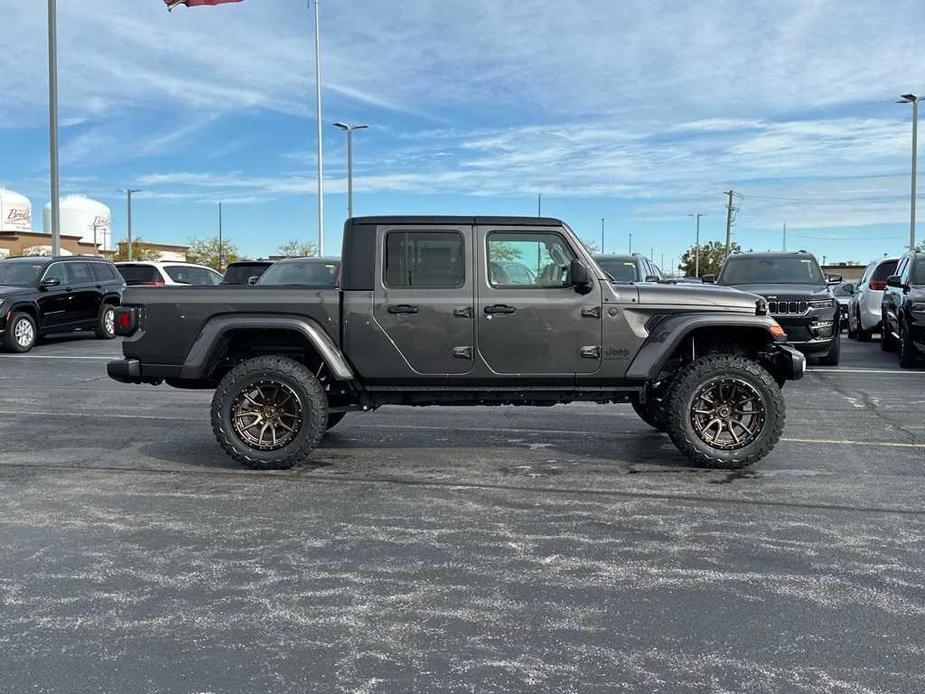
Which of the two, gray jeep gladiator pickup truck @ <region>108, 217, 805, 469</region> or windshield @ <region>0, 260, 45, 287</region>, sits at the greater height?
windshield @ <region>0, 260, 45, 287</region>

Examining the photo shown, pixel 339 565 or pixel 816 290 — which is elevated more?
pixel 816 290

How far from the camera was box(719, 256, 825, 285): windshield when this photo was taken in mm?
13695

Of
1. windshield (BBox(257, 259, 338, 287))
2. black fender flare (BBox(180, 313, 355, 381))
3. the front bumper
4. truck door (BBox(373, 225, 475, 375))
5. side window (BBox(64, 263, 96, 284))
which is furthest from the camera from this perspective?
side window (BBox(64, 263, 96, 284))

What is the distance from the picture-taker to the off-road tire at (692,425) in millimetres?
6324

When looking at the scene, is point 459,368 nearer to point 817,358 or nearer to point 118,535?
point 118,535

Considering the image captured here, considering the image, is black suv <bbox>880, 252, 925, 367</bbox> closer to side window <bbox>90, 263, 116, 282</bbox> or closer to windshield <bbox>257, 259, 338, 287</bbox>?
windshield <bbox>257, 259, 338, 287</bbox>

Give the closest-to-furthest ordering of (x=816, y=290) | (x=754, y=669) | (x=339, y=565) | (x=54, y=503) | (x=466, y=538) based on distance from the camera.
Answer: (x=754, y=669) → (x=339, y=565) → (x=466, y=538) → (x=54, y=503) → (x=816, y=290)

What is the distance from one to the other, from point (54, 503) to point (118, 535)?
3.10ft

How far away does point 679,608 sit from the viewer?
12.4ft

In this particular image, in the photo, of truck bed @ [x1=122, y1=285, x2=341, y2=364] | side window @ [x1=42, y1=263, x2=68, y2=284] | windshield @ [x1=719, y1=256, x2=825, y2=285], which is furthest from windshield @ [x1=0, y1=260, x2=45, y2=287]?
windshield @ [x1=719, y1=256, x2=825, y2=285]

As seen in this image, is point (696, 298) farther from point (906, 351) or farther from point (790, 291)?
point (906, 351)

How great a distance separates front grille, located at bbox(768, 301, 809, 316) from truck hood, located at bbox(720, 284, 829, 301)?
76 millimetres

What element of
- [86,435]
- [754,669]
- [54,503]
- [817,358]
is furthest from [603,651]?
[817,358]

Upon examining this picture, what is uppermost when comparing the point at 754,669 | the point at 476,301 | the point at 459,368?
the point at 476,301
